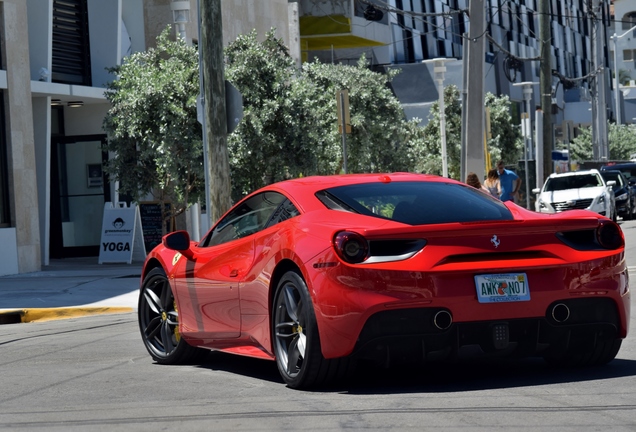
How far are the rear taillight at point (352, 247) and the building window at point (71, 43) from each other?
19.6 metres

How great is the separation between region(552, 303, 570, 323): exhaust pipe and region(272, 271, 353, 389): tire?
1.24 meters

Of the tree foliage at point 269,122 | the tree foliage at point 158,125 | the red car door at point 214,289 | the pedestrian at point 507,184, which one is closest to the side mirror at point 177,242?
the red car door at point 214,289

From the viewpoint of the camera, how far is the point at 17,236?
74.0 ft

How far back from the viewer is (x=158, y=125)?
73.3 ft

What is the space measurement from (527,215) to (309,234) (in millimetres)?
1356

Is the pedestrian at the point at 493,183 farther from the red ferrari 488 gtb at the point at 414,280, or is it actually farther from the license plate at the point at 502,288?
→ the license plate at the point at 502,288

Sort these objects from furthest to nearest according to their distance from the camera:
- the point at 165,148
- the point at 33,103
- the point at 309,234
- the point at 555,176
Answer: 1. the point at 555,176
2. the point at 33,103
3. the point at 165,148
4. the point at 309,234

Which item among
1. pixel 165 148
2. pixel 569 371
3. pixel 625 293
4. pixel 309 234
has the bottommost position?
pixel 569 371

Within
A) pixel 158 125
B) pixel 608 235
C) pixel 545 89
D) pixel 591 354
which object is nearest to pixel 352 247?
pixel 608 235

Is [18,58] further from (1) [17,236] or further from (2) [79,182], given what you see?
(2) [79,182]

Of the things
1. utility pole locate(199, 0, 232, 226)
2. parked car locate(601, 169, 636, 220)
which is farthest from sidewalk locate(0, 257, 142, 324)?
parked car locate(601, 169, 636, 220)

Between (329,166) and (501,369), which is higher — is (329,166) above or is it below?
above

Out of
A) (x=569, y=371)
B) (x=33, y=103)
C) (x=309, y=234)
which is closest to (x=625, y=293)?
(x=569, y=371)

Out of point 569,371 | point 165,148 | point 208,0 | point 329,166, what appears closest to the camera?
point 569,371
